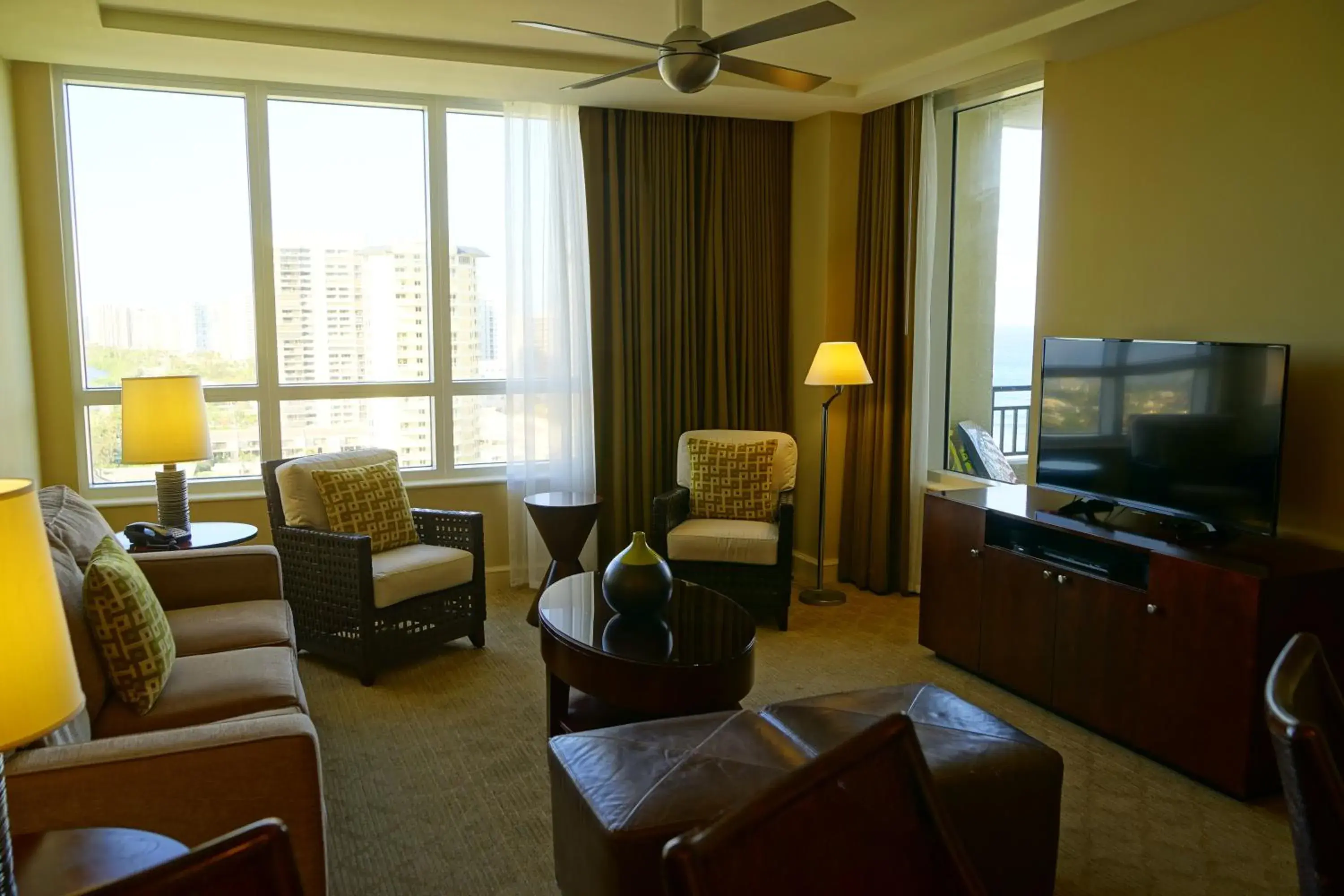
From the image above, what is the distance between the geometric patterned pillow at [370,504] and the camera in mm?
4164

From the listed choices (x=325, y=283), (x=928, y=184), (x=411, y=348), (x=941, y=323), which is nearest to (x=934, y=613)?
(x=941, y=323)

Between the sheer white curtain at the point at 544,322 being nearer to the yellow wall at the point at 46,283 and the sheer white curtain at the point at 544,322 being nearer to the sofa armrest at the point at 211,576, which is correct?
the yellow wall at the point at 46,283

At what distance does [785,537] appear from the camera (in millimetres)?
4609

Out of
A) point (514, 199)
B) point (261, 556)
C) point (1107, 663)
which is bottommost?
point (1107, 663)

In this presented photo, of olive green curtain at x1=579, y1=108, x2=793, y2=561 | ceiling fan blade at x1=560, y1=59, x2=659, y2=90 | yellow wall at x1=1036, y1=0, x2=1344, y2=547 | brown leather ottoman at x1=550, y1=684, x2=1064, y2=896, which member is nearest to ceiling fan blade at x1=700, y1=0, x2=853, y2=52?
ceiling fan blade at x1=560, y1=59, x2=659, y2=90

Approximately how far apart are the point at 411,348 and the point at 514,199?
39.1 inches

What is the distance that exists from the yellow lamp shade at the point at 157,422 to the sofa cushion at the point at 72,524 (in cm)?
49

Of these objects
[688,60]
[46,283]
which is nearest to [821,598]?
[688,60]

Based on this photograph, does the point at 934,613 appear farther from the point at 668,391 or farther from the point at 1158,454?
the point at 668,391

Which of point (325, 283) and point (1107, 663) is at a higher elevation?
point (325, 283)

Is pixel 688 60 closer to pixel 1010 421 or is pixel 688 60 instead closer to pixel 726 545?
pixel 726 545

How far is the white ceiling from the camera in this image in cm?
364

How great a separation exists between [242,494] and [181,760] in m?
3.20

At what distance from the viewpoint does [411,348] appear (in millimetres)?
5297
